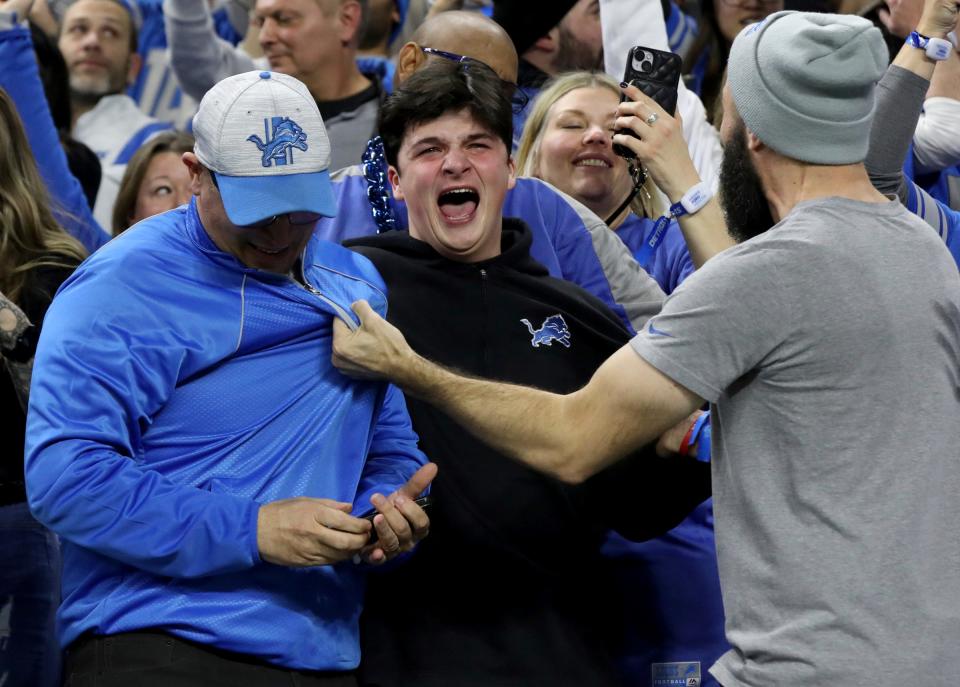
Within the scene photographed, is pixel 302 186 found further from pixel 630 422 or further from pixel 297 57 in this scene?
pixel 297 57

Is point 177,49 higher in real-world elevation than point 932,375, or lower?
lower

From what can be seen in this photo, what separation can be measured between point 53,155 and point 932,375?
3390mm

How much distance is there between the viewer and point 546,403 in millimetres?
3002

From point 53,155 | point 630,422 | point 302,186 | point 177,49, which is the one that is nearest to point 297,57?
point 177,49

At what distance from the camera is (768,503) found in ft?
9.01

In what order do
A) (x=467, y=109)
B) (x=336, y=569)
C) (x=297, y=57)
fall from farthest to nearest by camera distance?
(x=297, y=57)
(x=467, y=109)
(x=336, y=569)

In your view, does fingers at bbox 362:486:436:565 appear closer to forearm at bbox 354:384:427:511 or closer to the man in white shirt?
forearm at bbox 354:384:427:511

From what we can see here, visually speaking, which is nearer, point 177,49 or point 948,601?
point 948,601

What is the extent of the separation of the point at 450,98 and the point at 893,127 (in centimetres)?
119

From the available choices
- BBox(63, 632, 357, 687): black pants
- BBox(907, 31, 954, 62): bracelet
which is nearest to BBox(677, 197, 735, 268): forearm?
BBox(907, 31, 954, 62): bracelet

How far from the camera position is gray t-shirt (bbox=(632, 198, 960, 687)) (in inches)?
105

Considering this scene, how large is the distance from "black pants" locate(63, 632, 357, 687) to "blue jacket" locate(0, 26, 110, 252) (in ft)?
7.67

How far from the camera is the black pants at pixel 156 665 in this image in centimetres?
292

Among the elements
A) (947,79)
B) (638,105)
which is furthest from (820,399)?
(947,79)
